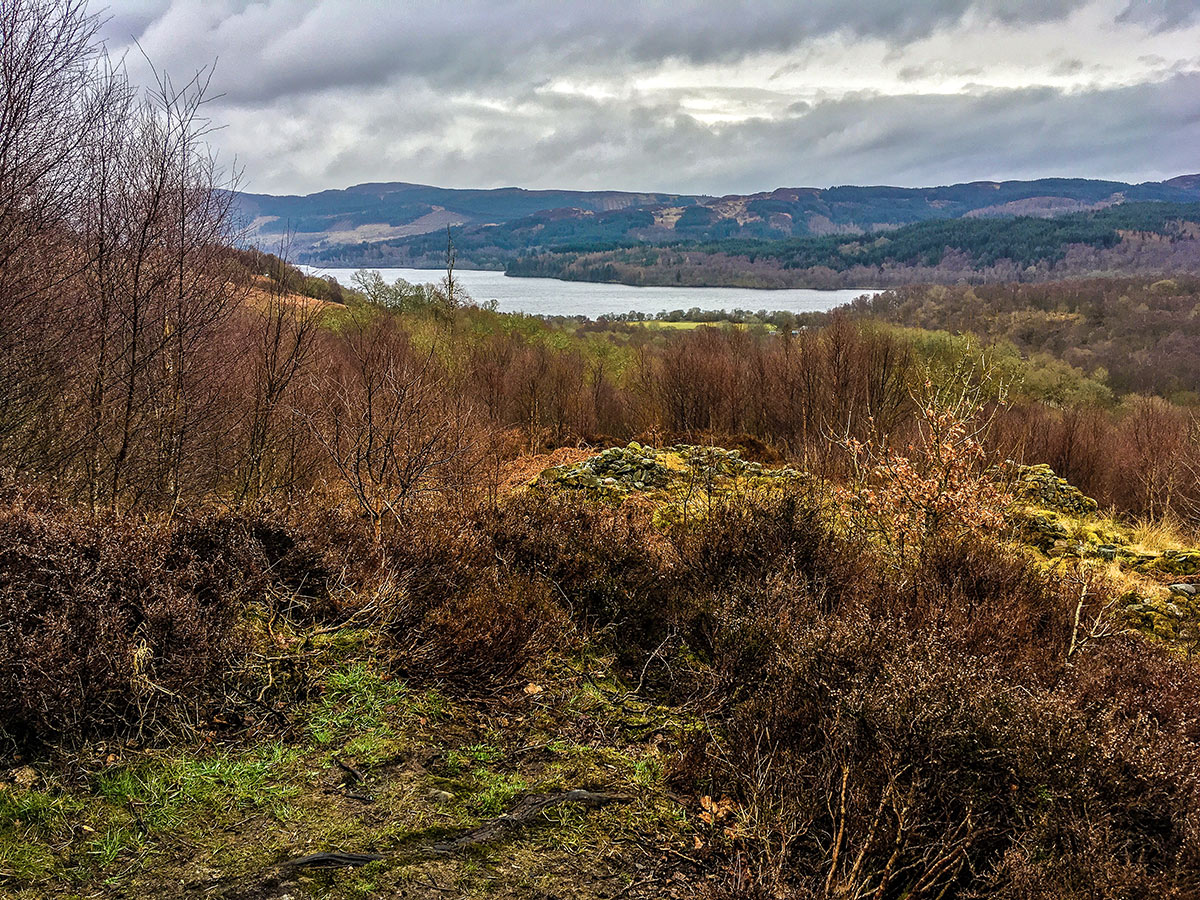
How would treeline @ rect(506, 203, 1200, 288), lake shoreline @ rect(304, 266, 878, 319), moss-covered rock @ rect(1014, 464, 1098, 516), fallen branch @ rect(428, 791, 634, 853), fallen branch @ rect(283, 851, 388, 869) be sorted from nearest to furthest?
fallen branch @ rect(283, 851, 388, 869), fallen branch @ rect(428, 791, 634, 853), moss-covered rock @ rect(1014, 464, 1098, 516), lake shoreline @ rect(304, 266, 878, 319), treeline @ rect(506, 203, 1200, 288)

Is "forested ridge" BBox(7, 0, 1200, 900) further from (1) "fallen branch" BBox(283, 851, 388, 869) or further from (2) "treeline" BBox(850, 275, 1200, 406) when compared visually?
(2) "treeline" BBox(850, 275, 1200, 406)

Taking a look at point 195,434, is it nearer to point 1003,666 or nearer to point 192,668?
point 192,668

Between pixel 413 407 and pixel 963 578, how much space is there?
573 centimetres

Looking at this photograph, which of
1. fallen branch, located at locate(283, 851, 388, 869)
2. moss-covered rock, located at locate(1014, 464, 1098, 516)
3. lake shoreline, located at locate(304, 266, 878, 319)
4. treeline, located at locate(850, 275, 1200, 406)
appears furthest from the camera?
lake shoreline, located at locate(304, 266, 878, 319)

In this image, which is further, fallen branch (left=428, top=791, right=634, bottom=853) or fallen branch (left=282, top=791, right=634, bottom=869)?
fallen branch (left=428, top=791, right=634, bottom=853)

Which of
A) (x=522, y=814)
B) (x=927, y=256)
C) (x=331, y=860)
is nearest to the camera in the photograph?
(x=331, y=860)

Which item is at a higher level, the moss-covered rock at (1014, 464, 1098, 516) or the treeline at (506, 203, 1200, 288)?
the treeline at (506, 203, 1200, 288)

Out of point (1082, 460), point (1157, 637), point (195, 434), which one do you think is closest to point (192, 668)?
point (195, 434)

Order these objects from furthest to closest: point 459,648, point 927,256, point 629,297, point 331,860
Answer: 1. point 927,256
2. point 629,297
3. point 459,648
4. point 331,860

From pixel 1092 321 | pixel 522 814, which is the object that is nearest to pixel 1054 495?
pixel 522 814

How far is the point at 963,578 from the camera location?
6.20 metres

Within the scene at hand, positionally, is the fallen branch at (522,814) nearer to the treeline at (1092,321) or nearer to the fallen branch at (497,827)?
the fallen branch at (497,827)

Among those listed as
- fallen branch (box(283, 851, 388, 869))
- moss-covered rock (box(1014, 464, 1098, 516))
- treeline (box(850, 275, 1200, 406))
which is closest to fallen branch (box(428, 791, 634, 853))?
fallen branch (box(283, 851, 388, 869))

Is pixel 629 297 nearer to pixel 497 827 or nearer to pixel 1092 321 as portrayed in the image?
pixel 1092 321
